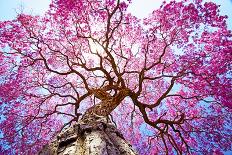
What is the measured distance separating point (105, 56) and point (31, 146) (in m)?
4.75

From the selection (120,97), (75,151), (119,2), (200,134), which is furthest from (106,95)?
(200,134)

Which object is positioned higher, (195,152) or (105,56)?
(105,56)

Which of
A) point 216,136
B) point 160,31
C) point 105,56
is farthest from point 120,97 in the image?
point 216,136

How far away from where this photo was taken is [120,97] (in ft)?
27.2

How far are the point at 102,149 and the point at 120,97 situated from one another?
4.20m

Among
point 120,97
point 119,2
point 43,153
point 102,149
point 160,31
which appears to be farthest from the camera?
point 160,31

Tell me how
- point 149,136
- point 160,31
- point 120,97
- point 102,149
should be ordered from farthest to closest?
point 149,136
point 160,31
point 120,97
point 102,149

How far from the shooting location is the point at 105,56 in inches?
371

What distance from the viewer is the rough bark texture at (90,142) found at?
4246 millimetres

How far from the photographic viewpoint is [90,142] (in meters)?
4.49

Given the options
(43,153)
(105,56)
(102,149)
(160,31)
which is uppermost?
(160,31)

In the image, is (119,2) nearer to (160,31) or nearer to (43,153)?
(160,31)

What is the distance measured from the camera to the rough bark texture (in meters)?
4.25

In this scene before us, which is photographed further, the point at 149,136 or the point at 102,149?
the point at 149,136
